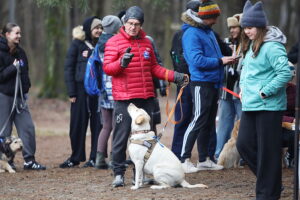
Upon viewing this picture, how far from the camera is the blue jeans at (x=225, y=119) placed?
425 inches

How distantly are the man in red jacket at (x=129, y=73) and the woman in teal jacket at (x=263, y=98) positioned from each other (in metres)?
1.47

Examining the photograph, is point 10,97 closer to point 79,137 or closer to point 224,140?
point 79,137

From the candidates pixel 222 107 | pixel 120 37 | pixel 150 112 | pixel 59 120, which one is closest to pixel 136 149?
pixel 150 112

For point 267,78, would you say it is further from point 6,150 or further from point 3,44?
point 6,150

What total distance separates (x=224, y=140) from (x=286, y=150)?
1125 millimetres

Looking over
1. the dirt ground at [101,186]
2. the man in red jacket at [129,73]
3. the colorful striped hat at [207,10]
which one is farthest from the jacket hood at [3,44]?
the colorful striped hat at [207,10]

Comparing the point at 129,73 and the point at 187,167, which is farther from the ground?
the point at 129,73

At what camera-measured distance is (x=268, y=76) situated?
23.4ft

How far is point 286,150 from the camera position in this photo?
1032 centimetres

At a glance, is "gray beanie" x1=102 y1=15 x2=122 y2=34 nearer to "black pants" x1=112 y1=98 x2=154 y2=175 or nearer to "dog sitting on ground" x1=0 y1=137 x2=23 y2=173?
"black pants" x1=112 y1=98 x2=154 y2=175

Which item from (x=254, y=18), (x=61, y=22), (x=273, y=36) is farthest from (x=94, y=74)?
(x=61, y=22)

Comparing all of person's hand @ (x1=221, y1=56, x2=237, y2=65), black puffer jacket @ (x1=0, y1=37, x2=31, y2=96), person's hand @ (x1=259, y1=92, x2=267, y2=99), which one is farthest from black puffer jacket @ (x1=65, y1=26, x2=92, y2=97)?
person's hand @ (x1=259, y1=92, x2=267, y2=99)

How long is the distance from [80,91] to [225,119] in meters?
2.34

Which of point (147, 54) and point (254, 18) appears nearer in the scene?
point (254, 18)
